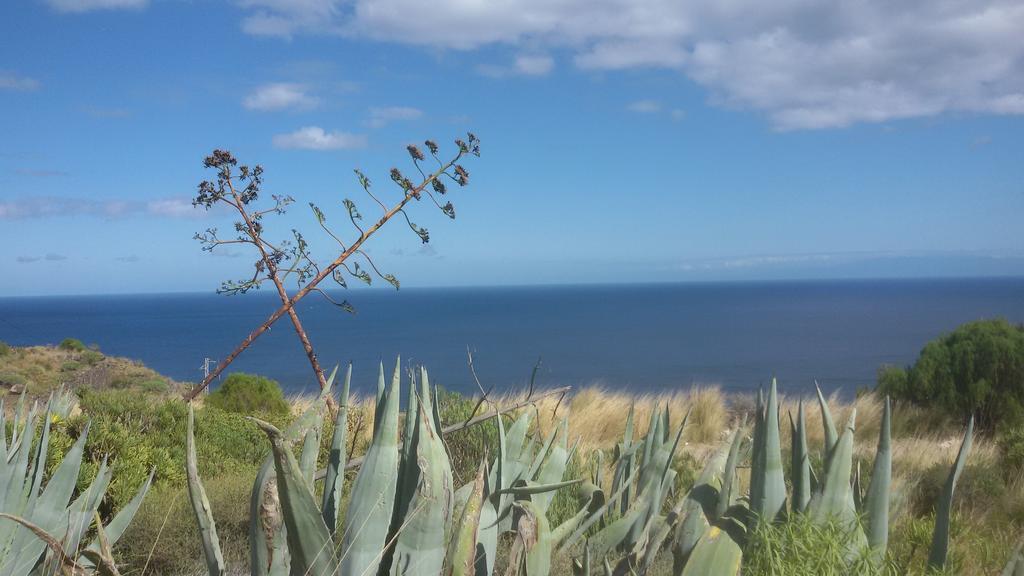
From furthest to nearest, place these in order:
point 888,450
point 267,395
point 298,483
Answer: point 267,395 → point 888,450 → point 298,483

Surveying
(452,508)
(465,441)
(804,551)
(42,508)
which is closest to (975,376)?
(465,441)

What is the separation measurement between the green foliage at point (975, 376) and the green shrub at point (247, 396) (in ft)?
30.1

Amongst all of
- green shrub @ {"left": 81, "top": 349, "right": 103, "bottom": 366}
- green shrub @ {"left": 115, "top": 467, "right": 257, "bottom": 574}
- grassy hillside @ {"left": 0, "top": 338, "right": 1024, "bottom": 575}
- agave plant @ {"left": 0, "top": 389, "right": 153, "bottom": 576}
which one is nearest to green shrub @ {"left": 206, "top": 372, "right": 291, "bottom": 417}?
grassy hillside @ {"left": 0, "top": 338, "right": 1024, "bottom": 575}

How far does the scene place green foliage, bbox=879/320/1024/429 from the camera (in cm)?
1142

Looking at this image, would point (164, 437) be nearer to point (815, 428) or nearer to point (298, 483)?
point (298, 483)

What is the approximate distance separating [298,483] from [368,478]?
0.21 metres

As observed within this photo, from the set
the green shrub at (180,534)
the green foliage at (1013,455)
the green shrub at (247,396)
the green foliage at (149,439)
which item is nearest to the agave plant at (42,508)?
the green shrub at (180,534)

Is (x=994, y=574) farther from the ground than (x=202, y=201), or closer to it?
closer to it

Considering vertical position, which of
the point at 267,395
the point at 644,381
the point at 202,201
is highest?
the point at 202,201

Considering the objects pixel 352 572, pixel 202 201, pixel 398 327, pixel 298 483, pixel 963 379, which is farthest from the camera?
pixel 398 327

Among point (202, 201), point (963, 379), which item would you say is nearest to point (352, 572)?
point (202, 201)

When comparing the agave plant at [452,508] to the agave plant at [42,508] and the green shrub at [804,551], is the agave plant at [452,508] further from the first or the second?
the agave plant at [42,508]

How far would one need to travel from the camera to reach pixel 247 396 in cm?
1078

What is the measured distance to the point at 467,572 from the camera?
6.09 ft
